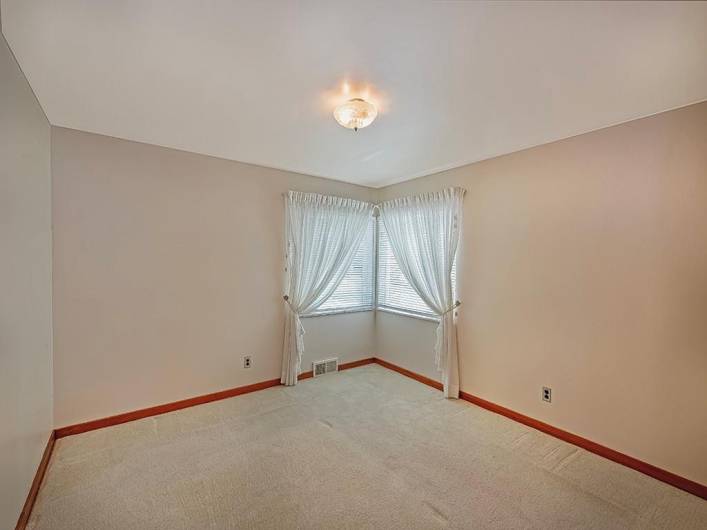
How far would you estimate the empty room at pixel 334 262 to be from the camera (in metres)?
1.57

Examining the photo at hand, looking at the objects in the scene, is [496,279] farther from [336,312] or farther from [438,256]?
[336,312]

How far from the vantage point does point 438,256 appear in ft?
11.4

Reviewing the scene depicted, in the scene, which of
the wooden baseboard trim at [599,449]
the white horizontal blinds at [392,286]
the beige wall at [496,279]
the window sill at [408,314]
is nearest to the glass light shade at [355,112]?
the beige wall at [496,279]

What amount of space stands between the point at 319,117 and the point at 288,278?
5.99ft

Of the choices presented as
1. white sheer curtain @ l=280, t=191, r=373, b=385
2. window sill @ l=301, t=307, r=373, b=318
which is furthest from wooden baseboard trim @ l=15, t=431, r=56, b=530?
window sill @ l=301, t=307, r=373, b=318

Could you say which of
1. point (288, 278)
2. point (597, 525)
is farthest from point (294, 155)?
point (597, 525)

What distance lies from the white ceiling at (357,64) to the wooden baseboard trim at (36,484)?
228cm

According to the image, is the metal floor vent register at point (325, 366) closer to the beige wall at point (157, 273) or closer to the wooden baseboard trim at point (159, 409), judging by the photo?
the wooden baseboard trim at point (159, 409)

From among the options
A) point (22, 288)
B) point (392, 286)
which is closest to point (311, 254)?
point (392, 286)

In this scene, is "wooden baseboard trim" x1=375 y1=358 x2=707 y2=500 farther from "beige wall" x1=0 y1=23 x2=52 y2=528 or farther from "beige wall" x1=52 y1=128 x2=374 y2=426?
"beige wall" x1=0 y1=23 x2=52 y2=528

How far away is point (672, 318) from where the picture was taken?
2117 millimetres

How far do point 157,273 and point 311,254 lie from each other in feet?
4.90

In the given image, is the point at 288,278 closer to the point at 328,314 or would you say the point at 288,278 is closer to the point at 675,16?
the point at 328,314

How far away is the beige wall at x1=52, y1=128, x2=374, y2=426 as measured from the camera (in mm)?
2564
